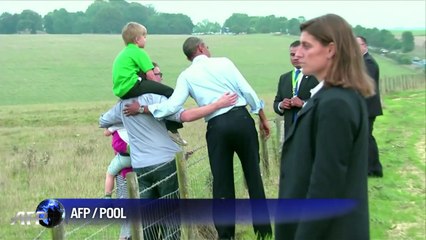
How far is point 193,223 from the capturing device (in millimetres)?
5320

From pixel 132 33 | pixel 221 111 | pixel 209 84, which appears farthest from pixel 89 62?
pixel 221 111

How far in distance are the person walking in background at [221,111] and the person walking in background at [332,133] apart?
6.41 ft

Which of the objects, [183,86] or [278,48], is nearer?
[183,86]

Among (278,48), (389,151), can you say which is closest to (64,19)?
(278,48)

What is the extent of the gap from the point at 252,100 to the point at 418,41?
66.9m

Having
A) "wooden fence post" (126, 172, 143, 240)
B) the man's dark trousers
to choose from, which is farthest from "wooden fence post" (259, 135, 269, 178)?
"wooden fence post" (126, 172, 143, 240)

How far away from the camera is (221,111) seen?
4.86 metres

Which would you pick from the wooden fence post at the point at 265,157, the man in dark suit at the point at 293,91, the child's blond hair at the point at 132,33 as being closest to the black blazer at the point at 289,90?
the man in dark suit at the point at 293,91

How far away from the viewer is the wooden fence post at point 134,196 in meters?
4.20

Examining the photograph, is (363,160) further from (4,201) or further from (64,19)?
(64,19)

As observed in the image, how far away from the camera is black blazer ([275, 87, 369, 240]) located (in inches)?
107

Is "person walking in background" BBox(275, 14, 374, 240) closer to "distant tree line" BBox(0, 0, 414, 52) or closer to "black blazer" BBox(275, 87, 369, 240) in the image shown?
"black blazer" BBox(275, 87, 369, 240)

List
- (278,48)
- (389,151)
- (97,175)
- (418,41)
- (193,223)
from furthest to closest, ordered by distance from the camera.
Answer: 1. (418,41)
2. (278,48)
3. (389,151)
4. (97,175)
5. (193,223)

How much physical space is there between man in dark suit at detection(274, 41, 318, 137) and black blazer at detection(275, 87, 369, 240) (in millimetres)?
3295
